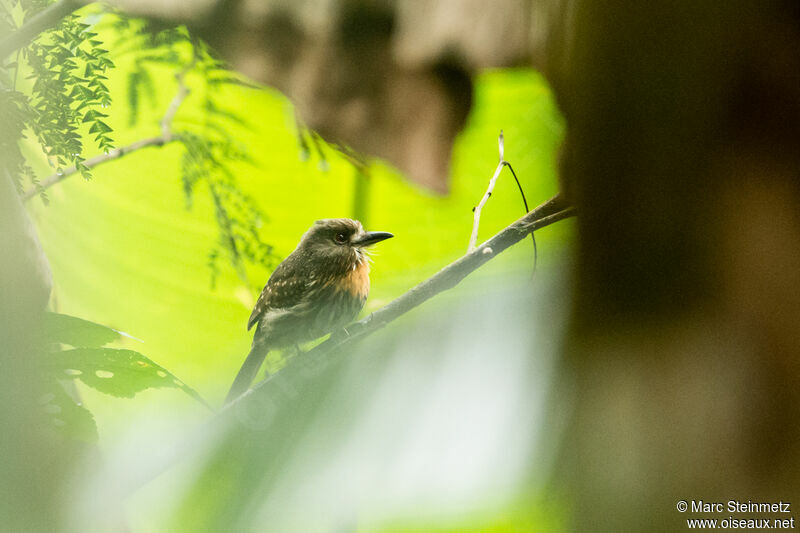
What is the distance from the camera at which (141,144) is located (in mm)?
397

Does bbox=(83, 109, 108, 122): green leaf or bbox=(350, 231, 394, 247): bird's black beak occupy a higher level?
bbox=(83, 109, 108, 122): green leaf

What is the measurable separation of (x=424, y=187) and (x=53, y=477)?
0.27 m

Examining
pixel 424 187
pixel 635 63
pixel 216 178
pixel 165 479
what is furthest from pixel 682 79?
pixel 165 479

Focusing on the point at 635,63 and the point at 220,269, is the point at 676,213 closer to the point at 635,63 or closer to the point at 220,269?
the point at 635,63

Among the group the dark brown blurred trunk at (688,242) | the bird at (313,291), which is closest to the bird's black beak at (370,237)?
the bird at (313,291)

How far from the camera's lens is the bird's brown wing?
406mm

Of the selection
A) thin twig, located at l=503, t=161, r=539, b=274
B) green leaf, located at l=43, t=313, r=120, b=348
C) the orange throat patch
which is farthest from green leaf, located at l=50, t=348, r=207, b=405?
thin twig, located at l=503, t=161, r=539, b=274

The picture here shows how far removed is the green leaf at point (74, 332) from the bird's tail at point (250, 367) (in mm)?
77

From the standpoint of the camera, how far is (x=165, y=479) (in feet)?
1.28

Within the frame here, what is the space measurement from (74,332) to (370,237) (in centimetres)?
18

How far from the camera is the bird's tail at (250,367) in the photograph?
15.7 inches

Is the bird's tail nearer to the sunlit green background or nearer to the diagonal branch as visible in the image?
the sunlit green background

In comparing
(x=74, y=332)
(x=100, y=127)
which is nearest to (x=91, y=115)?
(x=100, y=127)

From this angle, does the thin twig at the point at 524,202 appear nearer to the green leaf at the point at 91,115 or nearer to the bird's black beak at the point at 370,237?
the bird's black beak at the point at 370,237
